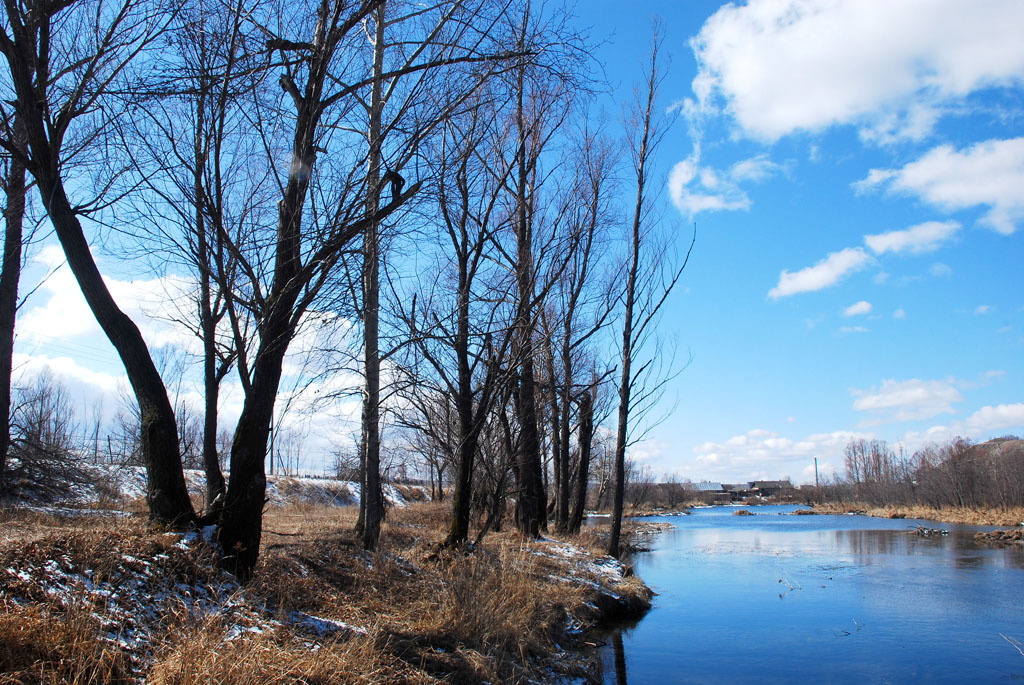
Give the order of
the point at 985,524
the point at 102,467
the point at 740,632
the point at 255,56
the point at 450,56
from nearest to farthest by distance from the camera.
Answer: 1. the point at 255,56
2. the point at 450,56
3. the point at 740,632
4. the point at 102,467
5. the point at 985,524

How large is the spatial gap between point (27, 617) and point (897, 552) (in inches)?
908

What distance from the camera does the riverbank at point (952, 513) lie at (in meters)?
33.2

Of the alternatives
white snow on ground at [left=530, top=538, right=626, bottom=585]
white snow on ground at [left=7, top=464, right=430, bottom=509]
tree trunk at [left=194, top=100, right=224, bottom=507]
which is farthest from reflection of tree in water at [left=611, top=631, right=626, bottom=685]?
white snow on ground at [left=7, top=464, right=430, bottom=509]

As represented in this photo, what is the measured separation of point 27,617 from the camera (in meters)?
3.88

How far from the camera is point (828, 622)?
10.4 meters

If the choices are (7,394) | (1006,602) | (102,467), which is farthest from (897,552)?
(102,467)

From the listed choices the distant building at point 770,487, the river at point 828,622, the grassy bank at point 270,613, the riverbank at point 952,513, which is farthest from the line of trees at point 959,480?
the distant building at point 770,487

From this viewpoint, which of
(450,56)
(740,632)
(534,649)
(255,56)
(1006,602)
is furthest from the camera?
(1006,602)

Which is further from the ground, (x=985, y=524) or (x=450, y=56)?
(x=450, y=56)

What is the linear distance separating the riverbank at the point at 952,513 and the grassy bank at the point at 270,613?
3333cm

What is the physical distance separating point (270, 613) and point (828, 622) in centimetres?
866

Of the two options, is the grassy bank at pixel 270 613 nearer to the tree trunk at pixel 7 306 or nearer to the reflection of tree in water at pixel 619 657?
the reflection of tree in water at pixel 619 657

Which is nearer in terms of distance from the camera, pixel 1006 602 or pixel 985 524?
pixel 1006 602

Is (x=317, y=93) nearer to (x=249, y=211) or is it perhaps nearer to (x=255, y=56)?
(x=255, y=56)
